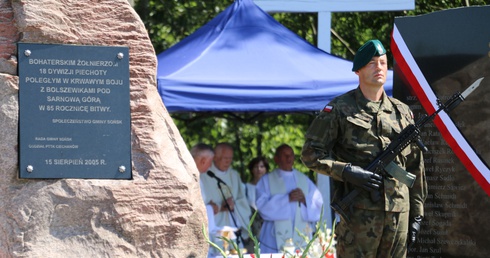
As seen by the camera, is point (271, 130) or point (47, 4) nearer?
point (47, 4)

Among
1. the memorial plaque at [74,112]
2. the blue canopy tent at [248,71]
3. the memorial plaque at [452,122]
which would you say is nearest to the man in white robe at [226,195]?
the blue canopy tent at [248,71]

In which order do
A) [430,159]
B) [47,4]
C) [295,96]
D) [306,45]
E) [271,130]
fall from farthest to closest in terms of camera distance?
[271,130], [306,45], [295,96], [430,159], [47,4]

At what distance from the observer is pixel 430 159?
6.26 meters

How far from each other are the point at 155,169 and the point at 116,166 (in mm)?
202

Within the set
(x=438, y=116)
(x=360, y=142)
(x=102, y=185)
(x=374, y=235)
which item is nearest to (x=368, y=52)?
(x=360, y=142)

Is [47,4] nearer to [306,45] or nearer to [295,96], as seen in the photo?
[295,96]

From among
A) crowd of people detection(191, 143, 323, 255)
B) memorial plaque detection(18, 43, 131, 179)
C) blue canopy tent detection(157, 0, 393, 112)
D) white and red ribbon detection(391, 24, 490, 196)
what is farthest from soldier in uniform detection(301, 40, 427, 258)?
crowd of people detection(191, 143, 323, 255)

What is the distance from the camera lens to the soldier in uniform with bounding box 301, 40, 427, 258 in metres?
5.41

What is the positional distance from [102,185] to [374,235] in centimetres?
151

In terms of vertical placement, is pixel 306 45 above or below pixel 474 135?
above

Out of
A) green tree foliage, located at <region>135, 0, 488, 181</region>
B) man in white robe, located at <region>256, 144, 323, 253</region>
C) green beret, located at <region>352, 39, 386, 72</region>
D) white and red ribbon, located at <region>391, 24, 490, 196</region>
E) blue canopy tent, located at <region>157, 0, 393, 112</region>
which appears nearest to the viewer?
green beret, located at <region>352, 39, 386, 72</region>

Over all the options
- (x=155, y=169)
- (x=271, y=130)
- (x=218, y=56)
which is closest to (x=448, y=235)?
(x=155, y=169)

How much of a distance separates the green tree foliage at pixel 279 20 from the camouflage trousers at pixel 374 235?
789cm

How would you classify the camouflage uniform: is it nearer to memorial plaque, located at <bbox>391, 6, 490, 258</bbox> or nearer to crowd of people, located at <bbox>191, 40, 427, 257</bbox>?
crowd of people, located at <bbox>191, 40, 427, 257</bbox>
